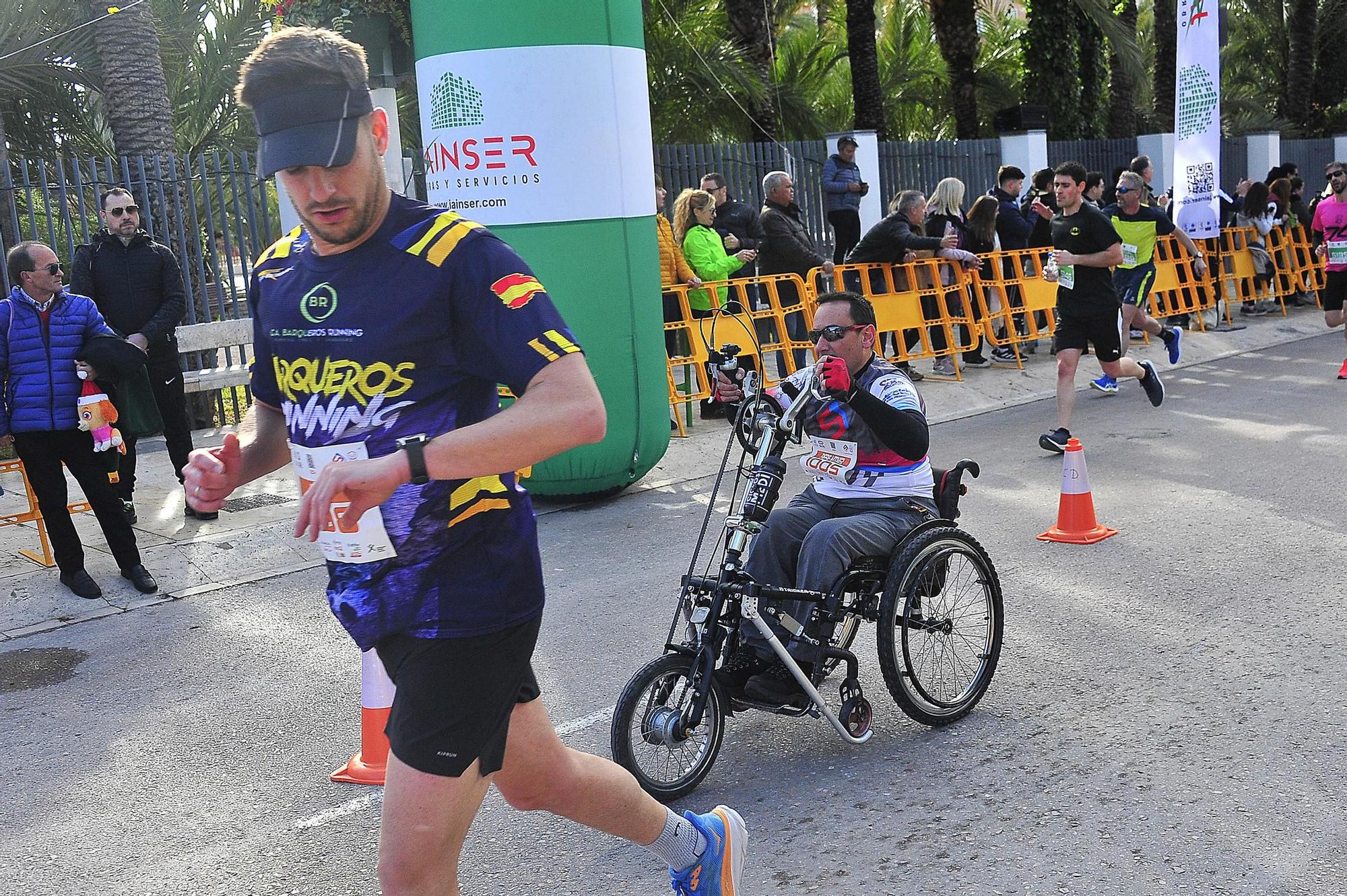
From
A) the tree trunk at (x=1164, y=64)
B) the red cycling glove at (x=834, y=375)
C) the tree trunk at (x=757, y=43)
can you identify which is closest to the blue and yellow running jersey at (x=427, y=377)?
the red cycling glove at (x=834, y=375)

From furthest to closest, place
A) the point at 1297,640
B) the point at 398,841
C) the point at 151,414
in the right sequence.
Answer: the point at 151,414, the point at 1297,640, the point at 398,841

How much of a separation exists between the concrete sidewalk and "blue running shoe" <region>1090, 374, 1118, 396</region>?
4.3 inches

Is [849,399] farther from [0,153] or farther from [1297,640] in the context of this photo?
[0,153]

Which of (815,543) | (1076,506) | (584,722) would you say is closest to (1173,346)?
(1076,506)

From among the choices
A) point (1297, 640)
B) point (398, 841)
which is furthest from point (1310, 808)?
point (398, 841)

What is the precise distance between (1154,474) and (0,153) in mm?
9658

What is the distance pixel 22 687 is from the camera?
5.75 metres

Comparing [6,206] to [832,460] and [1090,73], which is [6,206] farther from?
[1090,73]

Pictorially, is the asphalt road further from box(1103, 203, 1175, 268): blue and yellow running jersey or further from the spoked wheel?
box(1103, 203, 1175, 268): blue and yellow running jersey

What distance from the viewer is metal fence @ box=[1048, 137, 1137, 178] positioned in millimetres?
21609

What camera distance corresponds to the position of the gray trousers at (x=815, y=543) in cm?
436

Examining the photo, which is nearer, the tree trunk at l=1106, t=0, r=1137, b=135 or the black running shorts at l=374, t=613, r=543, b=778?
the black running shorts at l=374, t=613, r=543, b=778

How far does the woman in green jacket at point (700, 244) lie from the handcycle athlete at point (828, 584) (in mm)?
6529

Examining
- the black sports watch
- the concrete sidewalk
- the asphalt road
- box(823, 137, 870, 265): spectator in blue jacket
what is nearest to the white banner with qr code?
the concrete sidewalk
